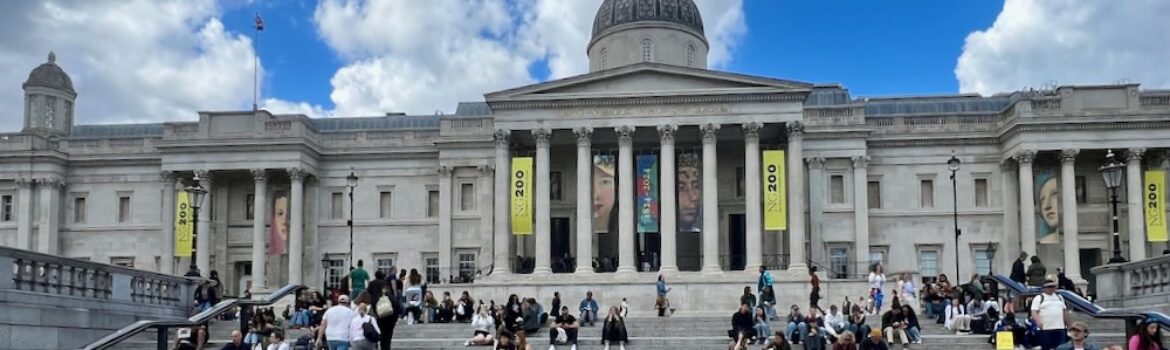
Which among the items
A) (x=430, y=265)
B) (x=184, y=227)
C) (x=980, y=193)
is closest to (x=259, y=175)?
(x=184, y=227)

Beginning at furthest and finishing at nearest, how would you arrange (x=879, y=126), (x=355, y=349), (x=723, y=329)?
1. (x=879, y=126)
2. (x=723, y=329)
3. (x=355, y=349)

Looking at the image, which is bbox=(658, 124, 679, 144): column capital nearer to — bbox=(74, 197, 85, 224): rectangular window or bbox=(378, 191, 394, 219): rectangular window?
bbox=(378, 191, 394, 219): rectangular window

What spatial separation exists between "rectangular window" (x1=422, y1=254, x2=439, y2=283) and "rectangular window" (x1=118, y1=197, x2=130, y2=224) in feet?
47.4

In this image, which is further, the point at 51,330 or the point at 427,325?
the point at 427,325

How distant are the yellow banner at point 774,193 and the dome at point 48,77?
118 feet

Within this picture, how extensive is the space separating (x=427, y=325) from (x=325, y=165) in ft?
81.7

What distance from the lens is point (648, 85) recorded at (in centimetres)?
4584

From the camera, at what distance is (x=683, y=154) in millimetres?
47031

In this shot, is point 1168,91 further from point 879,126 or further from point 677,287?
point 677,287

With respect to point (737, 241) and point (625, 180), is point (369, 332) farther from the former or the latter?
point (737, 241)

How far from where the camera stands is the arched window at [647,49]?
2073 inches

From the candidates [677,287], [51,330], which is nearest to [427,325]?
[51,330]

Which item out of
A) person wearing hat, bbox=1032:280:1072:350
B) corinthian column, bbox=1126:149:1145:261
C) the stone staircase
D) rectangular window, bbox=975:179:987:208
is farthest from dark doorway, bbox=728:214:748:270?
person wearing hat, bbox=1032:280:1072:350

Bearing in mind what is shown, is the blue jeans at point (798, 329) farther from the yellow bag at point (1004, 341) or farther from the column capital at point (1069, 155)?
the column capital at point (1069, 155)
